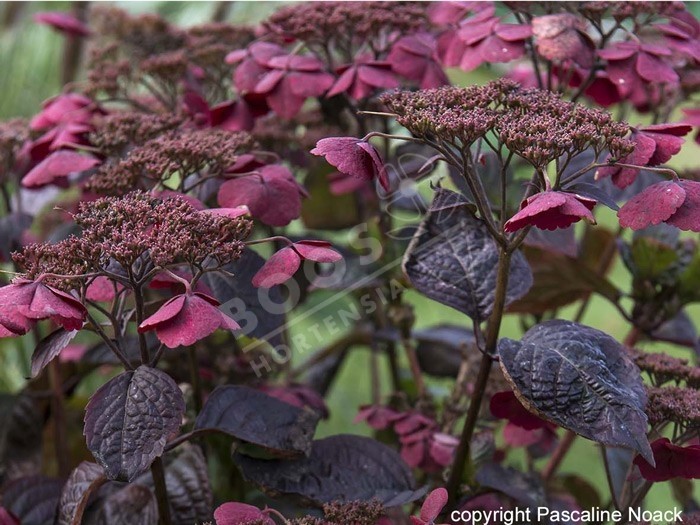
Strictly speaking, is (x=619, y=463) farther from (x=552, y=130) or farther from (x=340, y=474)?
(x=552, y=130)

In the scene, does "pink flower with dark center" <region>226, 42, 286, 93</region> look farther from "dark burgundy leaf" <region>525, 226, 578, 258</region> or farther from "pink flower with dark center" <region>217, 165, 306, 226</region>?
"dark burgundy leaf" <region>525, 226, 578, 258</region>

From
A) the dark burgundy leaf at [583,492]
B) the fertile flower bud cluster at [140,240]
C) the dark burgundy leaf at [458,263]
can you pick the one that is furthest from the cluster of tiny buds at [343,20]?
the dark burgundy leaf at [583,492]

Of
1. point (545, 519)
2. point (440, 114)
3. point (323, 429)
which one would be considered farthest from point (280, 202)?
point (323, 429)

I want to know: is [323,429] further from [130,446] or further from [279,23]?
[130,446]

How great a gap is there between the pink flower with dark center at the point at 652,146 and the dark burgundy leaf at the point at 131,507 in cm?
50

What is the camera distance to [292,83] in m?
0.93

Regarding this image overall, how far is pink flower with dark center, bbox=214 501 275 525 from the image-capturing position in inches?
24.6

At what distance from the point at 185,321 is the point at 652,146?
0.38 m

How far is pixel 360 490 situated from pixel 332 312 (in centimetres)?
72

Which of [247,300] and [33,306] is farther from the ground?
[33,306]

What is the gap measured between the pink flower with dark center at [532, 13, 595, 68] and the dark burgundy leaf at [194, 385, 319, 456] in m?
0.42

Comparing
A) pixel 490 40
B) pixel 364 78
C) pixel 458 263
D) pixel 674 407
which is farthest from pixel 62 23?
pixel 674 407

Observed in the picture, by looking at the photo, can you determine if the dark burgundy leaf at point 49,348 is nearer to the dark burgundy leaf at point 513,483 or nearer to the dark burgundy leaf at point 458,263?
the dark burgundy leaf at point 458,263

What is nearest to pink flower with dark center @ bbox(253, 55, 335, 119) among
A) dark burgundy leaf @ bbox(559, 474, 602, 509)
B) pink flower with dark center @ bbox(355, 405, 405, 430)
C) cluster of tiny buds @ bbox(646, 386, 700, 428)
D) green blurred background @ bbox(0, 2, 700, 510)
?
pink flower with dark center @ bbox(355, 405, 405, 430)
